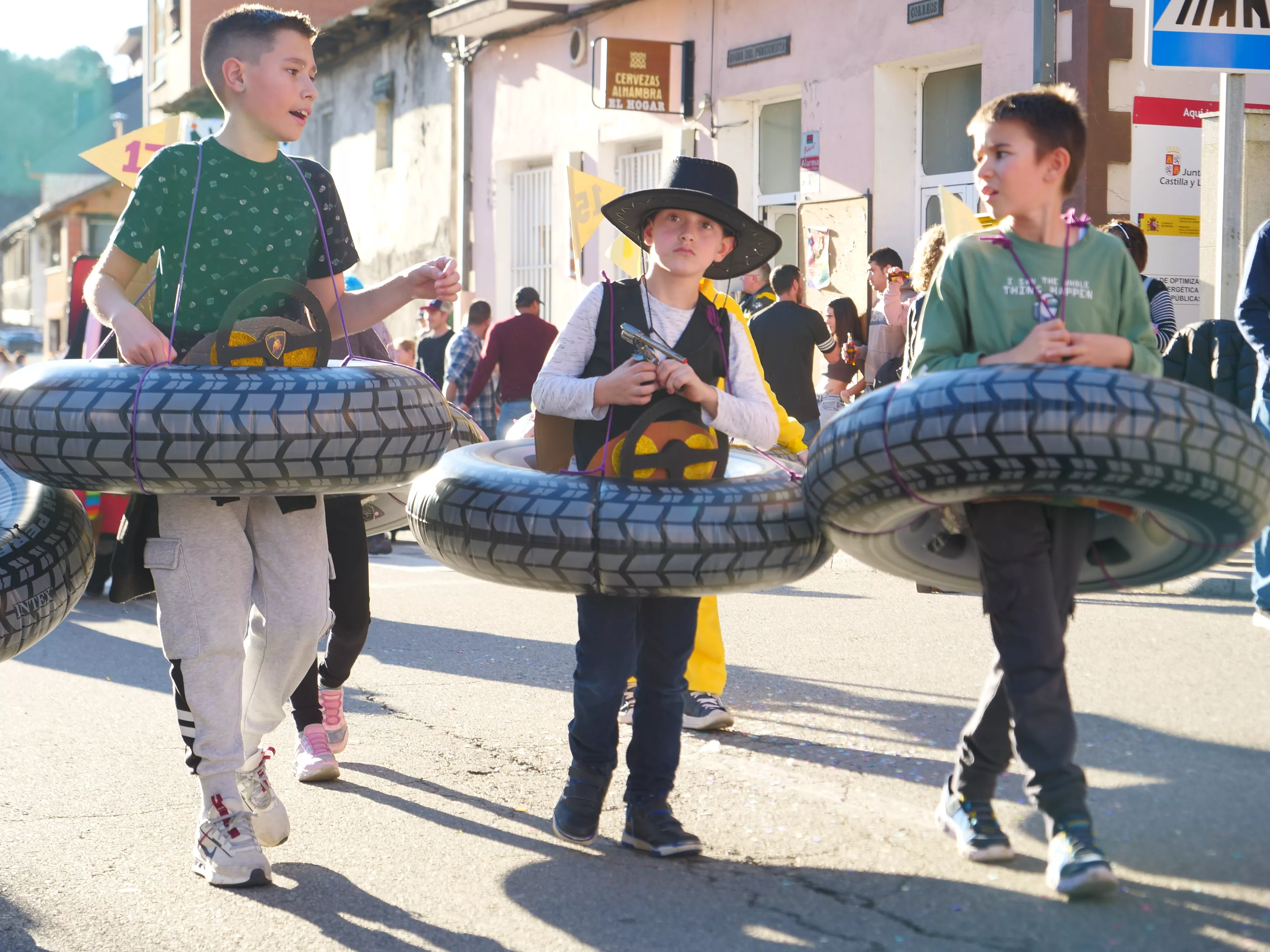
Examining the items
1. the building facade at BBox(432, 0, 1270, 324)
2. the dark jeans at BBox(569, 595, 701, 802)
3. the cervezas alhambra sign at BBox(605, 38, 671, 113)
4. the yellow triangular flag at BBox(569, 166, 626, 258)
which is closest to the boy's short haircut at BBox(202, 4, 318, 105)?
the dark jeans at BBox(569, 595, 701, 802)

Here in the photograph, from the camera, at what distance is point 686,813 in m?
4.26

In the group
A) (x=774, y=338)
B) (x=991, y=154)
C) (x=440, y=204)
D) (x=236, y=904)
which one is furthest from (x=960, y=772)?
(x=440, y=204)

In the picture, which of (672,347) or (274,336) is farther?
(672,347)

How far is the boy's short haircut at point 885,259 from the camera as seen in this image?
1112 centimetres

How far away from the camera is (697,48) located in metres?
15.5

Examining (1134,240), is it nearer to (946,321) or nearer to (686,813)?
(946,321)

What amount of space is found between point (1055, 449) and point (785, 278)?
7.38 metres

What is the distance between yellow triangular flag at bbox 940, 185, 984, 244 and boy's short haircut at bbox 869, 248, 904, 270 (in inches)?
262

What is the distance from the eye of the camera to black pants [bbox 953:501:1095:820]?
3.40 meters

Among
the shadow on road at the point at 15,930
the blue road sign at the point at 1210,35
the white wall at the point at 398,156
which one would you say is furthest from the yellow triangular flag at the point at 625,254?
the white wall at the point at 398,156

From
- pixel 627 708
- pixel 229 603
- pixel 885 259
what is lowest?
pixel 627 708

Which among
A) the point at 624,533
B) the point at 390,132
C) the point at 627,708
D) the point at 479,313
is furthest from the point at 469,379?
the point at 390,132

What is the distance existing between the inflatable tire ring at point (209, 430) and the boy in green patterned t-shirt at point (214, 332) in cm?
18

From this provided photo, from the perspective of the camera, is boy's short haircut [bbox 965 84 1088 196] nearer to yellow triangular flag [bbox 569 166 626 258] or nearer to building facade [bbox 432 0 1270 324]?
building facade [bbox 432 0 1270 324]
